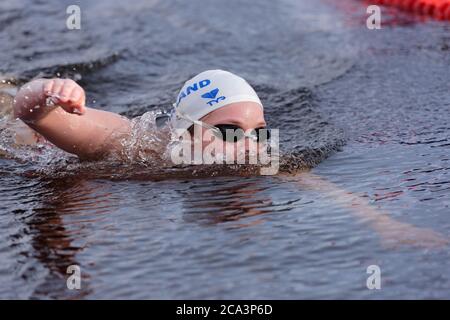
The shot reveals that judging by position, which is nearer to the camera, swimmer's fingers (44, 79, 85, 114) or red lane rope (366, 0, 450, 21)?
swimmer's fingers (44, 79, 85, 114)

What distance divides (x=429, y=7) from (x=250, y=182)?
4840mm

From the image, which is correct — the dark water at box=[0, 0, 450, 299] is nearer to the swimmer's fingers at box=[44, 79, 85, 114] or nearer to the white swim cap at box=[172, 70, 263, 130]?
the white swim cap at box=[172, 70, 263, 130]

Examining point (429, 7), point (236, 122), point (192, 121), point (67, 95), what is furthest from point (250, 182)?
point (429, 7)

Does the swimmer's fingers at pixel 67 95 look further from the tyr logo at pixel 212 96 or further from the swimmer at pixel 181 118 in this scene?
the tyr logo at pixel 212 96

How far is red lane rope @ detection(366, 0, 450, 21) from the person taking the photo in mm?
7811

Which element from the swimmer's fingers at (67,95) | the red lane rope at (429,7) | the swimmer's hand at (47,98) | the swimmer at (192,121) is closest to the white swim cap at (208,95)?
the swimmer at (192,121)

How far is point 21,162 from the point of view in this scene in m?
4.32

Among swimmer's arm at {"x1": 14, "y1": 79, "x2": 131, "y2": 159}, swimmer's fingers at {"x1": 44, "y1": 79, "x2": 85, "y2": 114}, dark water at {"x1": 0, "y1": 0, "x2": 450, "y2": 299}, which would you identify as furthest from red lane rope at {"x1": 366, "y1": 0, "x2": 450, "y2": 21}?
swimmer's fingers at {"x1": 44, "y1": 79, "x2": 85, "y2": 114}

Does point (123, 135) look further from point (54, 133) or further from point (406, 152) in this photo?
point (406, 152)

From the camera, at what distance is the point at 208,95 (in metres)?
4.12

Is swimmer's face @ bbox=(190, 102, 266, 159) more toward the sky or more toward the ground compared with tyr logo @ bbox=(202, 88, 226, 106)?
more toward the ground

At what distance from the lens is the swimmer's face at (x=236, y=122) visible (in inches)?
155

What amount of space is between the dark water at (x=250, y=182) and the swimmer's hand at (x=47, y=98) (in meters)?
0.41

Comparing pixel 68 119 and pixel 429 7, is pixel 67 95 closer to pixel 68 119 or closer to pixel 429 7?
pixel 68 119
